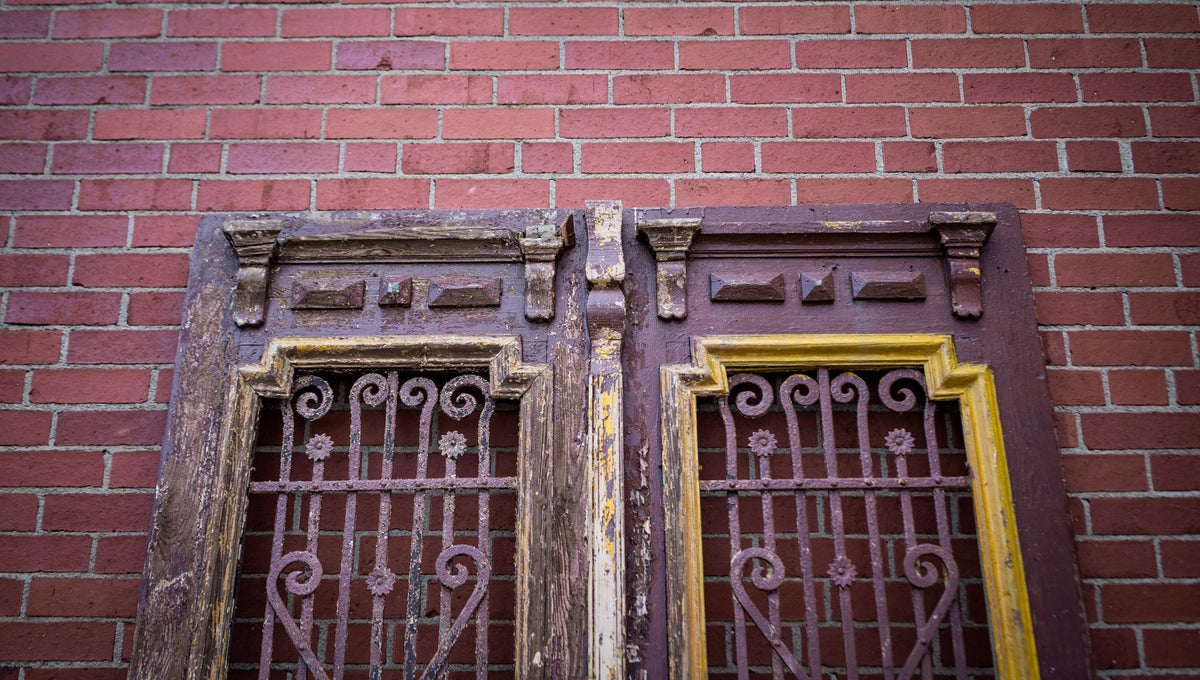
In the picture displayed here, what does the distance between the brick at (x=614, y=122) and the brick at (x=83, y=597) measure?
1.35 meters

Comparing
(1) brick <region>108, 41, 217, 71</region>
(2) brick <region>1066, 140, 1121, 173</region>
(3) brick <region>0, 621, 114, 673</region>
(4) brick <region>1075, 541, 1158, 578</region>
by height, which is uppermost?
(1) brick <region>108, 41, 217, 71</region>

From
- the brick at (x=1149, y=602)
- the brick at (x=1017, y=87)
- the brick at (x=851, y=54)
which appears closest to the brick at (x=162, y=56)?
the brick at (x=851, y=54)

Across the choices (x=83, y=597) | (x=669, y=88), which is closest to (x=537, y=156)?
(x=669, y=88)

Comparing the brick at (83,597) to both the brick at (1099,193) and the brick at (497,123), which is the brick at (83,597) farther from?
the brick at (1099,193)

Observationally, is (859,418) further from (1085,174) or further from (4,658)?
(4,658)

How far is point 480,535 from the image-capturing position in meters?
1.38

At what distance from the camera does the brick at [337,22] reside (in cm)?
166

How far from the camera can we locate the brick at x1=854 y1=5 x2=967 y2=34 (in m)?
1.64

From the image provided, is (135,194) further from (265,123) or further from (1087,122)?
(1087,122)

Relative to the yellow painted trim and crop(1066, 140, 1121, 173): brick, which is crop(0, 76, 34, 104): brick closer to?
the yellow painted trim

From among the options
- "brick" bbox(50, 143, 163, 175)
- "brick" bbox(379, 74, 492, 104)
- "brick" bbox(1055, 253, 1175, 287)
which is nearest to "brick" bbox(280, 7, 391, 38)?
"brick" bbox(379, 74, 492, 104)

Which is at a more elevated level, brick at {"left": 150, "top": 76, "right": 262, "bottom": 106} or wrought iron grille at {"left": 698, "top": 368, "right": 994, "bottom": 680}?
brick at {"left": 150, "top": 76, "right": 262, "bottom": 106}

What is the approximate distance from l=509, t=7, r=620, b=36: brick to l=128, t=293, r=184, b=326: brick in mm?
994

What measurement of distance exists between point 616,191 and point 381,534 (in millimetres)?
893
